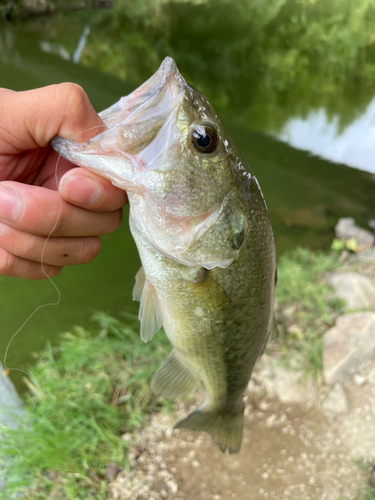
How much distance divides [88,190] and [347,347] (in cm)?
270

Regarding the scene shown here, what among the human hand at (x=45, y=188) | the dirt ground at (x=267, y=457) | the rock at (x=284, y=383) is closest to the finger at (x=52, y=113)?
the human hand at (x=45, y=188)

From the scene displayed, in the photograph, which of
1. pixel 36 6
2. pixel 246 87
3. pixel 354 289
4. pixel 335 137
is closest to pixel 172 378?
pixel 354 289

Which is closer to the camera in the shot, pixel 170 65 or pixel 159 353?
pixel 170 65

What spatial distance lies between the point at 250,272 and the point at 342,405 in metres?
2.23

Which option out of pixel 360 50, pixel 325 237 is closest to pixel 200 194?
pixel 325 237

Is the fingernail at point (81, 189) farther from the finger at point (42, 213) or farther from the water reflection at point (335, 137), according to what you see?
the water reflection at point (335, 137)

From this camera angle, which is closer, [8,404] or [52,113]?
[52,113]

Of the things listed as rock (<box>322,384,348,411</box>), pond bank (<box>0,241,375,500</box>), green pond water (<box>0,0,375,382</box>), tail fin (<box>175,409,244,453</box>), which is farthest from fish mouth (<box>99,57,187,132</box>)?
green pond water (<box>0,0,375,382</box>)

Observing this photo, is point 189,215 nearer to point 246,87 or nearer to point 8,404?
point 8,404

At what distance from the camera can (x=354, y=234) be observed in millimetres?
5066

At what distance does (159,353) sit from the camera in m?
3.14

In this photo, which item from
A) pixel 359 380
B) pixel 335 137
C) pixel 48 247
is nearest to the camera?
pixel 48 247

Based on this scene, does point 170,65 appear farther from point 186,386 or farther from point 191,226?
point 186,386

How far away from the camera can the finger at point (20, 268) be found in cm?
148
